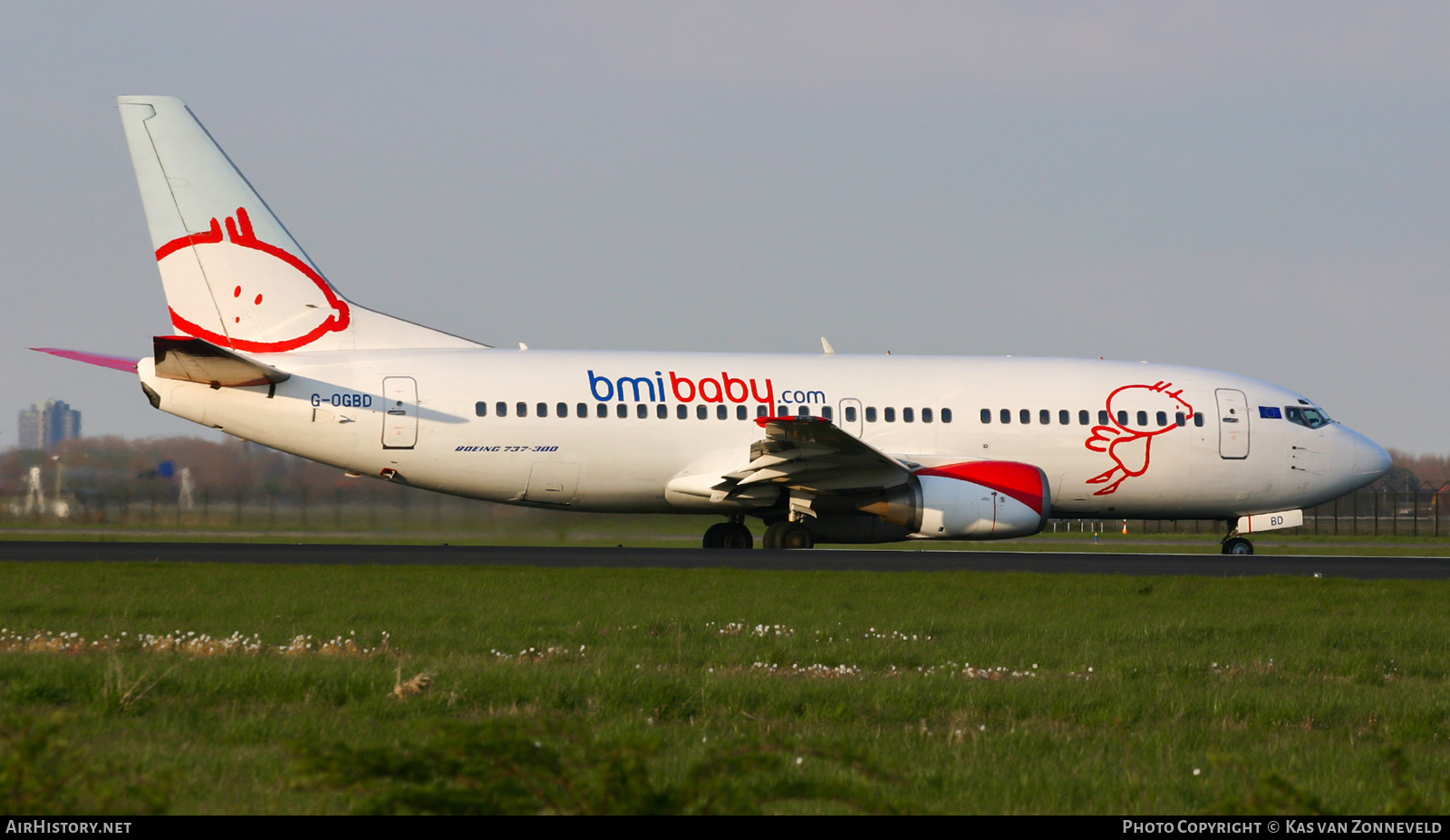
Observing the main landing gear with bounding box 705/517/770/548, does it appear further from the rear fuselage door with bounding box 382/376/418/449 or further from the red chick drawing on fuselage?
the red chick drawing on fuselage

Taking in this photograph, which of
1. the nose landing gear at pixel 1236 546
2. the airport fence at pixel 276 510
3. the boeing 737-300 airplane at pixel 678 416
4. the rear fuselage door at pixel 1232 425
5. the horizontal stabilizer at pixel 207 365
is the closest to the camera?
the horizontal stabilizer at pixel 207 365

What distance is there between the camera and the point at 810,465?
23.9m

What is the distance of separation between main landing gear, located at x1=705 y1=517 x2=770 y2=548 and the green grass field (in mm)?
10248

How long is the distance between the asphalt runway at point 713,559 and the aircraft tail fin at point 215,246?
3.97m

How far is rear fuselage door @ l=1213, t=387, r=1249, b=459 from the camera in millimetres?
26766

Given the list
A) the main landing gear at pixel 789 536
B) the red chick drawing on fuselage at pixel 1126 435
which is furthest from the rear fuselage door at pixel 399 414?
the red chick drawing on fuselage at pixel 1126 435

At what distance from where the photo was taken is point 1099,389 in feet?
87.1

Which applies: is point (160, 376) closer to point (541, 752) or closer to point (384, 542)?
point (384, 542)

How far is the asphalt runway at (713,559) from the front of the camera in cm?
1991

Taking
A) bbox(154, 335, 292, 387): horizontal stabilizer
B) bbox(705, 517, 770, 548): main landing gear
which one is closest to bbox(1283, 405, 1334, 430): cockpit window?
bbox(705, 517, 770, 548): main landing gear

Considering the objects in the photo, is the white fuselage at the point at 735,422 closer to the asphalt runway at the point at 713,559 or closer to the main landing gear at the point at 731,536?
the main landing gear at the point at 731,536

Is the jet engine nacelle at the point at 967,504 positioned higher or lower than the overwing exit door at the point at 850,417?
lower

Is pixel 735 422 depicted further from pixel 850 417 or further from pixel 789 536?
pixel 789 536
